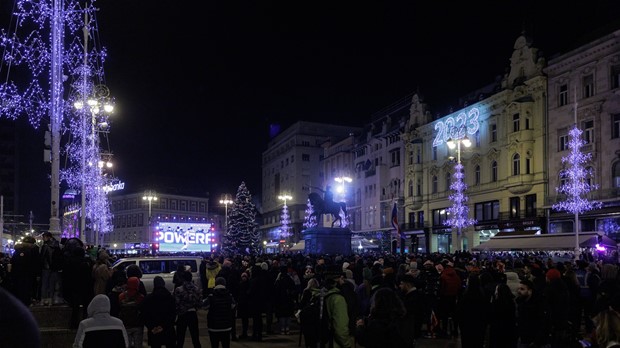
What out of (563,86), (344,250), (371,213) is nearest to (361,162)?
(371,213)

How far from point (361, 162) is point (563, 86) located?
35.7 m

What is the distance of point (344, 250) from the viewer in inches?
1490

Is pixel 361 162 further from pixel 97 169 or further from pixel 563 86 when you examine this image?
pixel 97 169

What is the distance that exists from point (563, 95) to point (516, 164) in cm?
679

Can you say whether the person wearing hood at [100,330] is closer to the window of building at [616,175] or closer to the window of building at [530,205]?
the window of building at [616,175]

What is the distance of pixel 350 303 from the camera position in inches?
453

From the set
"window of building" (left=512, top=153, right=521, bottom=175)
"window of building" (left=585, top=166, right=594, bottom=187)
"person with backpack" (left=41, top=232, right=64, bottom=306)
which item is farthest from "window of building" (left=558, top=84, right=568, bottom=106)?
"person with backpack" (left=41, top=232, right=64, bottom=306)

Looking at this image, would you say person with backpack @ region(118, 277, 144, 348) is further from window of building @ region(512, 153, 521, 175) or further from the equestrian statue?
window of building @ region(512, 153, 521, 175)

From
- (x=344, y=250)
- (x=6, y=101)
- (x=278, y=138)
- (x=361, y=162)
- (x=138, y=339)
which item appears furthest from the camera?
(x=278, y=138)

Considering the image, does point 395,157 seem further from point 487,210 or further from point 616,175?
point 616,175

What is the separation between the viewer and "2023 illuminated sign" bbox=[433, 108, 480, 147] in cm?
5450

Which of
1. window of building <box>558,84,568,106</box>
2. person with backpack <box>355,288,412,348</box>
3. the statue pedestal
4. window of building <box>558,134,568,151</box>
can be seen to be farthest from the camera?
window of building <box>558,84,568,106</box>

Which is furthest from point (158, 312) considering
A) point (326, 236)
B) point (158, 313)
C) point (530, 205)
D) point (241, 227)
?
point (241, 227)

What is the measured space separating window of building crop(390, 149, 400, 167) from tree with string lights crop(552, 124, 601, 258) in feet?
85.4
